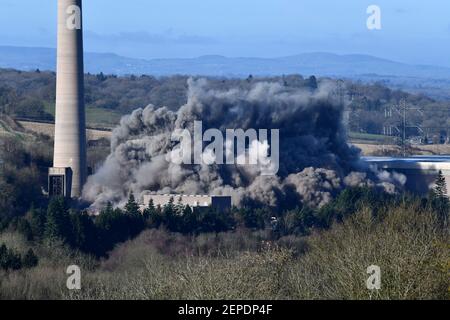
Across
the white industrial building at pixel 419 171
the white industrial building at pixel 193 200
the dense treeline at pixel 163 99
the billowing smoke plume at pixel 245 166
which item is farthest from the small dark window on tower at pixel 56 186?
the dense treeline at pixel 163 99

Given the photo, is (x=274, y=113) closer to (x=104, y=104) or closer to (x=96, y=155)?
(x=96, y=155)

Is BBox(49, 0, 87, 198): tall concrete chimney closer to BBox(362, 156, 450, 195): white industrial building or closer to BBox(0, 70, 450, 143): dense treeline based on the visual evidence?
BBox(362, 156, 450, 195): white industrial building

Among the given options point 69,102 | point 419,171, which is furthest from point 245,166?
point 419,171

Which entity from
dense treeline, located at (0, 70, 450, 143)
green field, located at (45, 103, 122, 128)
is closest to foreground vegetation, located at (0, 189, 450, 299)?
green field, located at (45, 103, 122, 128)

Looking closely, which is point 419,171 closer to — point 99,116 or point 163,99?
point 99,116
